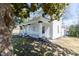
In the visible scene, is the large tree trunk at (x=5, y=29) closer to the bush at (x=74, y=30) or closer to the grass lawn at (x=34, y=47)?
the grass lawn at (x=34, y=47)

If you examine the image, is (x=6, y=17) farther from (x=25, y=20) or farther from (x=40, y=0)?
(x=40, y=0)

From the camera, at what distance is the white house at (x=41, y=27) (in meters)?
1.63

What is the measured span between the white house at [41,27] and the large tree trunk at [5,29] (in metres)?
0.15

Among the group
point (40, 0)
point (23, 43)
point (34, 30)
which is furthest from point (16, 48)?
point (40, 0)

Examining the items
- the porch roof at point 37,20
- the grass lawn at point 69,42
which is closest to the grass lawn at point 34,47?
the grass lawn at point 69,42

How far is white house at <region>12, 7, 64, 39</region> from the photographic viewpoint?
5.34 feet

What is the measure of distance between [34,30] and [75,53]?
1.38 ft

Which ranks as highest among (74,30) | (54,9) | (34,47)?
(54,9)

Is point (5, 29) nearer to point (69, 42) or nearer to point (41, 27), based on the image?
point (41, 27)

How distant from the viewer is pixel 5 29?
1637 mm

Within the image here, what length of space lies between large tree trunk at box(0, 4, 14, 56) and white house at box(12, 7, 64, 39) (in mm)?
→ 146

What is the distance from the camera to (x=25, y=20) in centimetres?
165

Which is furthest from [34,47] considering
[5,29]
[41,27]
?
[5,29]

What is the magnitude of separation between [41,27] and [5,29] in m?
0.33
